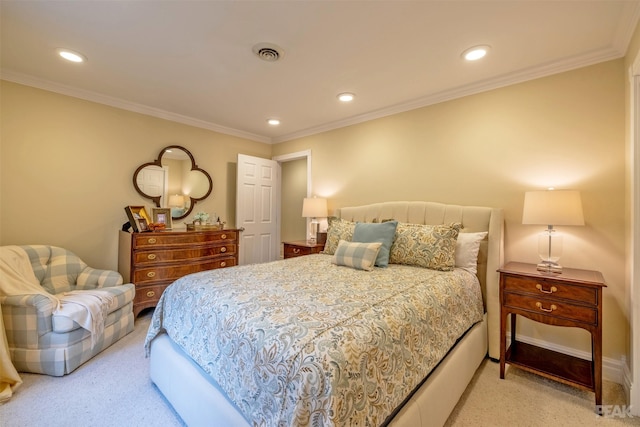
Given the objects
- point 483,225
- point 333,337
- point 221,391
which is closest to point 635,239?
point 483,225

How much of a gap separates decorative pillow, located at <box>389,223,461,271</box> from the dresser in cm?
224

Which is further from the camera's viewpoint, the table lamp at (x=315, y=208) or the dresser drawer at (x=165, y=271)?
the table lamp at (x=315, y=208)

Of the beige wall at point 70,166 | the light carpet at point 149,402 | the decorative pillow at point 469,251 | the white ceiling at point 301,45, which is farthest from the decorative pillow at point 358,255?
the beige wall at point 70,166

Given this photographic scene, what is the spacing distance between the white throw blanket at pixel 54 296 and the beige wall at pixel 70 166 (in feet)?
1.57

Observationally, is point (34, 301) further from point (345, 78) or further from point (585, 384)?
point (585, 384)

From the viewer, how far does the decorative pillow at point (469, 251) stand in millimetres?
2332

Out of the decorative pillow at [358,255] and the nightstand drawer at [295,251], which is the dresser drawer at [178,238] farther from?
the decorative pillow at [358,255]

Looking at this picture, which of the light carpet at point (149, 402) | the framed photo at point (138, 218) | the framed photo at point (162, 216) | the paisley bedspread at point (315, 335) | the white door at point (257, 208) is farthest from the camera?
the white door at point (257, 208)

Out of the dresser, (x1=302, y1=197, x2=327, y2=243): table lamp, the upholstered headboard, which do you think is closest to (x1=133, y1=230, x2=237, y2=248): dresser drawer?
the dresser

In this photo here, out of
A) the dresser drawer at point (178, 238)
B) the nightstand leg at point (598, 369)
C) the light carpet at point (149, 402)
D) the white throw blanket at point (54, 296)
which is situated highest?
the dresser drawer at point (178, 238)

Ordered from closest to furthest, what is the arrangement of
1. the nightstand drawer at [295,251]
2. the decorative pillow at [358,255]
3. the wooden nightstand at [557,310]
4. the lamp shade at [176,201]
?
the wooden nightstand at [557,310], the decorative pillow at [358,255], the nightstand drawer at [295,251], the lamp shade at [176,201]

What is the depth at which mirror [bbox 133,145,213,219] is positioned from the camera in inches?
134

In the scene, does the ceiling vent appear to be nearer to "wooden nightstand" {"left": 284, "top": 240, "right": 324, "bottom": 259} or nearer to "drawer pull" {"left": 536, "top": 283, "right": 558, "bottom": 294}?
"wooden nightstand" {"left": 284, "top": 240, "right": 324, "bottom": 259}

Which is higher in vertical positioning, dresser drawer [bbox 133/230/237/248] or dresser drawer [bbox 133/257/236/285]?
dresser drawer [bbox 133/230/237/248]
